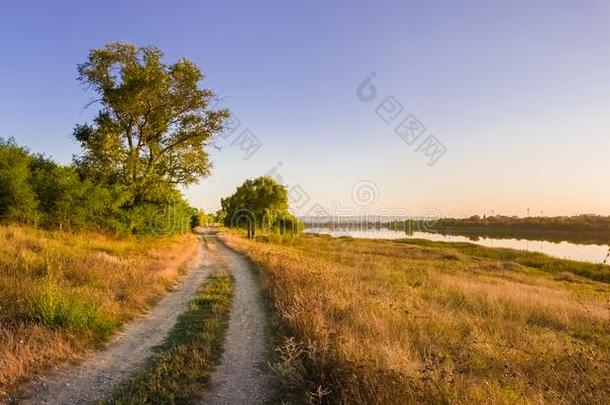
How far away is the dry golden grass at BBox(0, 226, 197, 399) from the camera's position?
7.71 m

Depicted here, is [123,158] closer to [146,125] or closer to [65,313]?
[146,125]

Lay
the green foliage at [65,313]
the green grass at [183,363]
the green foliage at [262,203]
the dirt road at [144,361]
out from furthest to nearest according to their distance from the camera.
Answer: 1. the green foliage at [262,203]
2. the green foliage at [65,313]
3. the dirt road at [144,361]
4. the green grass at [183,363]

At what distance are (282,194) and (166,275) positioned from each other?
165 feet

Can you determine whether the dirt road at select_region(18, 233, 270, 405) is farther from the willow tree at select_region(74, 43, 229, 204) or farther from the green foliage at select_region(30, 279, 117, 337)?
the willow tree at select_region(74, 43, 229, 204)

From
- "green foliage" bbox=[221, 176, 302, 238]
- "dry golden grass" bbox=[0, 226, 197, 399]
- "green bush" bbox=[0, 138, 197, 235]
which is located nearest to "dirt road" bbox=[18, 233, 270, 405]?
"dry golden grass" bbox=[0, 226, 197, 399]

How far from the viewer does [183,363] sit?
7934 millimetres

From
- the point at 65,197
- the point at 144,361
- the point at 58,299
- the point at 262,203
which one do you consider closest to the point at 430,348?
the point at 144,361

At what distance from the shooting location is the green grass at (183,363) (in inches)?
259

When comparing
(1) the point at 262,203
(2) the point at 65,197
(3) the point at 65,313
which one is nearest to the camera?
(3) the point at 65,313

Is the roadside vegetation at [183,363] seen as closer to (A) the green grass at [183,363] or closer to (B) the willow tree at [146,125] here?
(A) the green grass at [183,363]

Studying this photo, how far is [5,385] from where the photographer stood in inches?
258

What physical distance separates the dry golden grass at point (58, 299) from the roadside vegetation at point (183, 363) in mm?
1524

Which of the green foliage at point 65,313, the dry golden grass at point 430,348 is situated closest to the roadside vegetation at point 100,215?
the green foliage at point 65,313

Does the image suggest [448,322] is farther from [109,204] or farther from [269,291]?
[109,204]
